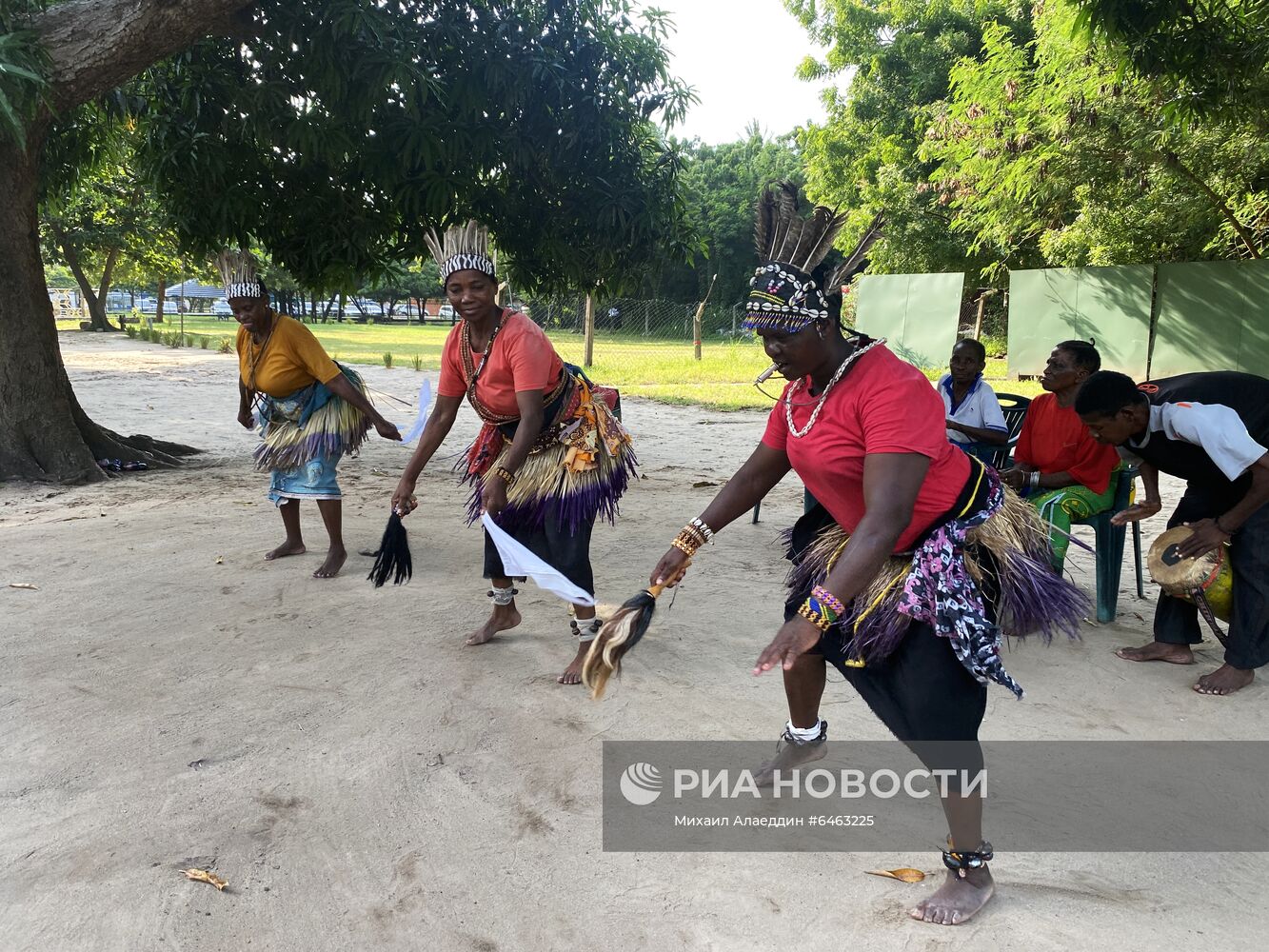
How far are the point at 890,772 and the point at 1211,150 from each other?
1208 cm

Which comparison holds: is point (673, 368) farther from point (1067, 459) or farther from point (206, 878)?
point (206, 878)

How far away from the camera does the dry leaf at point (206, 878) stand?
2.51 meters

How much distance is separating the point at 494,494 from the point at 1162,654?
309 centimetres

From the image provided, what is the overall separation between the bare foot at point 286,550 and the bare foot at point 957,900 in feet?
14.6

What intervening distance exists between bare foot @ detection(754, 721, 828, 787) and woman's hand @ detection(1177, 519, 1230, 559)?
6.12ft

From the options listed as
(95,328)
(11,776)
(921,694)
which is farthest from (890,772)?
(95,328)

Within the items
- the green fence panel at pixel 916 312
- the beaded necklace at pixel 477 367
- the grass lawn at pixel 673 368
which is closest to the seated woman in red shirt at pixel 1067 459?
the beaded necklace at pixel 477 367

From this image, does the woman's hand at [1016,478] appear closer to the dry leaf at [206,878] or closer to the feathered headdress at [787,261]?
the feathered headdress at [787,261]

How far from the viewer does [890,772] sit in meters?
3.20

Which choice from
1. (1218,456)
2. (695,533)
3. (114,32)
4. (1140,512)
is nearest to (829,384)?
(695,533)

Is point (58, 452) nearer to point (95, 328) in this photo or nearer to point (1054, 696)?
point (1054, 696)

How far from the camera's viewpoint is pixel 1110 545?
4.68 meters

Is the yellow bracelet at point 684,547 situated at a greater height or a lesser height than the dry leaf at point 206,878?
greater

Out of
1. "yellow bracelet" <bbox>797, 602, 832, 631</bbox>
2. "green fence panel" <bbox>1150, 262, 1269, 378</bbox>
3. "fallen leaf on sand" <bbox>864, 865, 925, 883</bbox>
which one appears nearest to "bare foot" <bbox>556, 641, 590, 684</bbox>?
"fallen leaf on sand" <bbox>864, 865, 925, 883</bbox>
